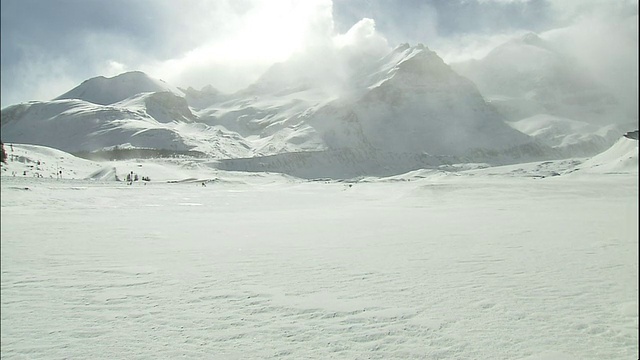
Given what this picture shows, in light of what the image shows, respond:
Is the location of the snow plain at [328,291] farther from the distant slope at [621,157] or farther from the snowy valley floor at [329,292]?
the distant slope at [621,157]

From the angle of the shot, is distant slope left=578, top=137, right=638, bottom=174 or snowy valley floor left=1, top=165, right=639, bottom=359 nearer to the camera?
snowy valley floor left=1, top=165, right=639, bottom=359

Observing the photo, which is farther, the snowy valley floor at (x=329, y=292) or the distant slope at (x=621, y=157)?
the distant slope at (x=621, y=157)

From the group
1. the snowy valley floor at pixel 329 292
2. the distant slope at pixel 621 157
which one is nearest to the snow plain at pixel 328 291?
the snowy valley floor at pixel 329 292

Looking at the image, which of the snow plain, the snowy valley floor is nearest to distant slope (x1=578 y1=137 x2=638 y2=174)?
the snow plain

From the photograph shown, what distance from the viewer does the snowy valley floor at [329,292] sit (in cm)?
570

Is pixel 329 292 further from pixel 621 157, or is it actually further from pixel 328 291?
pixel 621 157

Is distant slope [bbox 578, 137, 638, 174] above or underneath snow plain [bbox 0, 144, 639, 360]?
above

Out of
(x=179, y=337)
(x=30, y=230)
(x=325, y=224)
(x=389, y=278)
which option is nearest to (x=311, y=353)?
(x=179, y=337)

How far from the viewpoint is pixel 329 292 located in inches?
318

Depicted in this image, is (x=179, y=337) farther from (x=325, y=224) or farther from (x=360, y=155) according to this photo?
(x=360, y=155)

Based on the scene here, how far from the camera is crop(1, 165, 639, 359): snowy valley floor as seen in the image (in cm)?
570

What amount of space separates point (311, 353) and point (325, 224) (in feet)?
42.8

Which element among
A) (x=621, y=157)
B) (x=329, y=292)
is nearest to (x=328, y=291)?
(x=329, y=292)

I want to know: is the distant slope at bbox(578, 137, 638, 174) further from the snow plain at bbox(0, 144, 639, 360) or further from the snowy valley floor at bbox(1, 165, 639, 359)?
the snowy valley floor at bbox(1, 165, 639, 359)
